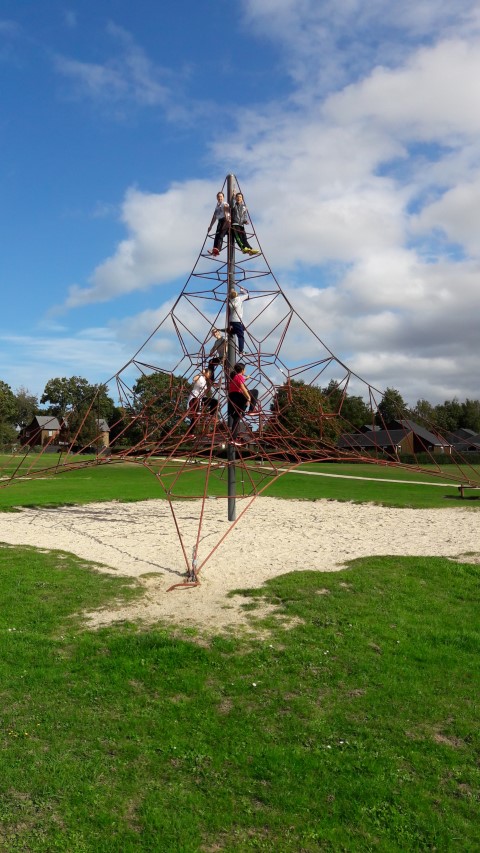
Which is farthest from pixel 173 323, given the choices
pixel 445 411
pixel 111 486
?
pixel 445 411

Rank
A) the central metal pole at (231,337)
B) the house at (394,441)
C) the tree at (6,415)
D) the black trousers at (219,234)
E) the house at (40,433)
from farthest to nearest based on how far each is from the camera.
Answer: the tree at (6,415) → the black trousers at (219,234) → the central metal pole at (231,337) → the house at (40,433) → the house at (394,441)

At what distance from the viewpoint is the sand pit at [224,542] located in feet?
25.4

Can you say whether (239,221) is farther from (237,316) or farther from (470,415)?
(470,415)

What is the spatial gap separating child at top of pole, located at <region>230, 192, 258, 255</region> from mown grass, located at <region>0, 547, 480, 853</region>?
326 inches

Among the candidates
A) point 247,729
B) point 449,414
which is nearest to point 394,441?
point 449,414

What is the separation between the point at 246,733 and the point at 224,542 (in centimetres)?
699

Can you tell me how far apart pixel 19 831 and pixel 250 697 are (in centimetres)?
209

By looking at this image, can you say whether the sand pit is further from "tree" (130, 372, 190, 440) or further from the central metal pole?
"tree" (130, 372, 190, 440)

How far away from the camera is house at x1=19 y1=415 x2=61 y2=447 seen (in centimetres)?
1053

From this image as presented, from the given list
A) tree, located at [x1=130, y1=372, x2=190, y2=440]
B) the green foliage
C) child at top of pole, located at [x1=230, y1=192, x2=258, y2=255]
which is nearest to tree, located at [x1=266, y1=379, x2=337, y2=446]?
tree, located at [x1=130, y1=372, x2=190, y2=440]

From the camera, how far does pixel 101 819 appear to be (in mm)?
Result: 3580

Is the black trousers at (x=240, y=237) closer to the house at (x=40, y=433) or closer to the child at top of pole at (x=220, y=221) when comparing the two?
the child at top of pole at (x=220, y=221)

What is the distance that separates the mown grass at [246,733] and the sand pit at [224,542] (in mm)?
908

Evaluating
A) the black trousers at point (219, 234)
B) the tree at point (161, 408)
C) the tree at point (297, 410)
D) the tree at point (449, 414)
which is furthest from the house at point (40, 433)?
the tree at point (449, 414)
